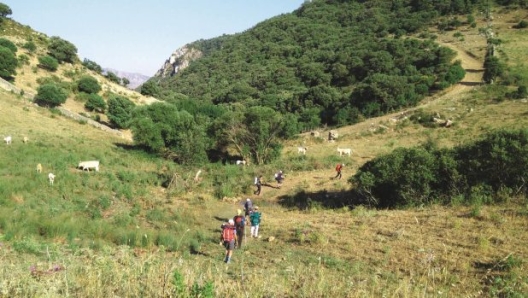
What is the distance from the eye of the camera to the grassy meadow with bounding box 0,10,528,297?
5645 mm

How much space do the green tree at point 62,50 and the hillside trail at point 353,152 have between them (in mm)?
44961

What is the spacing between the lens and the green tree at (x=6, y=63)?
47625mm

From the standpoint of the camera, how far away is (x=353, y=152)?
36.3 metres

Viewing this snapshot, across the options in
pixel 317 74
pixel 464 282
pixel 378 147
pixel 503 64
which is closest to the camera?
pixel 464 282

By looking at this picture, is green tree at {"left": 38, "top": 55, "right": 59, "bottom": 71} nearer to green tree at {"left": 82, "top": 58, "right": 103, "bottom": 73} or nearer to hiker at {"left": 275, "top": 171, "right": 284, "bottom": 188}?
green tree at {"left": 82, "top": 58, "right": 103, "bottom": 73}

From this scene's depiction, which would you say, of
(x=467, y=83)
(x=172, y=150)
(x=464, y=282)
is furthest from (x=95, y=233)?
(x=467, y=83)

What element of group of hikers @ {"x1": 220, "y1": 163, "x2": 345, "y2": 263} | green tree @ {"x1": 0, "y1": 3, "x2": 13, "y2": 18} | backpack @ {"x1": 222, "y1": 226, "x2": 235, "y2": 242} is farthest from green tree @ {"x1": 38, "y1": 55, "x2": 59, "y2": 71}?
backpack @ {"x1": 222, "y1": 226, "x2": 235, "y2": 242}

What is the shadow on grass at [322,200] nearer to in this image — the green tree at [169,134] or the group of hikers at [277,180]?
the group of hikers at [277,180]

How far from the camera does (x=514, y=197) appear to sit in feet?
52.1

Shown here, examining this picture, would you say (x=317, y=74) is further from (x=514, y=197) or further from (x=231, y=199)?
(x=514, y=197)

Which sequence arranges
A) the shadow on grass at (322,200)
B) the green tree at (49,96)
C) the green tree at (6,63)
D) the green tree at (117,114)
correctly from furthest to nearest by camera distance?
the green tree at (117,114), the green tree at (6,63), the green tree at (49,96), the shadow on grass at (322,200)

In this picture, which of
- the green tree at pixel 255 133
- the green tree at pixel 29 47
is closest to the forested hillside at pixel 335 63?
the green tree at pixel 255 133

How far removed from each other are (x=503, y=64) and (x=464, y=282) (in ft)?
179

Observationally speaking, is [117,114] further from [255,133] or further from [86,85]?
[255,133]
